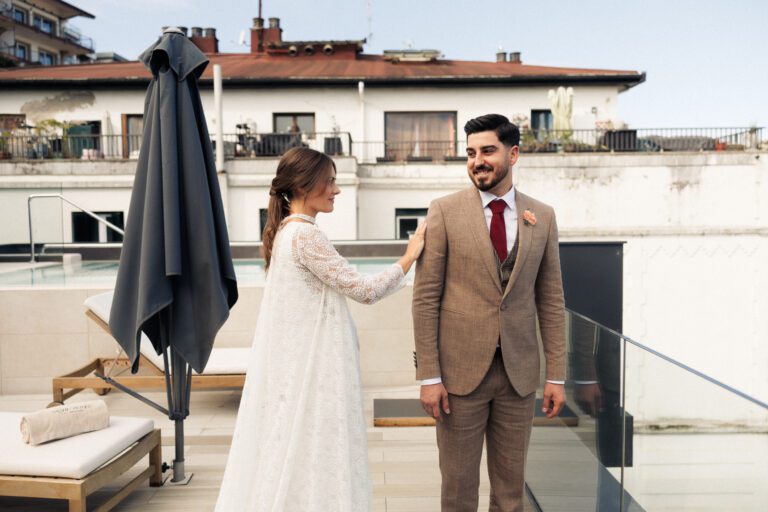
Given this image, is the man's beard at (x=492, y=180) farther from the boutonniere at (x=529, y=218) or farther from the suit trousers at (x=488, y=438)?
the suit trousers at (x=488, y=438)

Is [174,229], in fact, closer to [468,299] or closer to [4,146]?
[468,299]

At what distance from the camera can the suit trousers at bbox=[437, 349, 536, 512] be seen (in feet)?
8.66

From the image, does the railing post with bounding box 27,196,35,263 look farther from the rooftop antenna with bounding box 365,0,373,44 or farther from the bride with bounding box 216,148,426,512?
the rooftop antenna with bounding box 365,0,373,44

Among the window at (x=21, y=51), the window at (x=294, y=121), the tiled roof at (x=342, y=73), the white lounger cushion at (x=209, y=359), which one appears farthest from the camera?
the window at (x=21, y=51)

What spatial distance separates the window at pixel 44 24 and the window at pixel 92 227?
2714 cm

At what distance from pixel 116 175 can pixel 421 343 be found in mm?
18174

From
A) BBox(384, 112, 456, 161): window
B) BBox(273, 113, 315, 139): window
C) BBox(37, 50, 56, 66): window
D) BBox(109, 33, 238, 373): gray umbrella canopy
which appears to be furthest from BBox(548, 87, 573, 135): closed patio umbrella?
BBox(37, 50, 56, 66): window

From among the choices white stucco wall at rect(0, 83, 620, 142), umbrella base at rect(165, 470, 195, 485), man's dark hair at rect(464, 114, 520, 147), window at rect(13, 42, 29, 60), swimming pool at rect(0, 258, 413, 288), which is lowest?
umbrella base at rect(165, 470, 195, 485)

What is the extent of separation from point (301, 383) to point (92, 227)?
18886mm

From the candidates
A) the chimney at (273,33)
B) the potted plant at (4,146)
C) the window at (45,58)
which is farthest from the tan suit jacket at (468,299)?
the window at (45,58)

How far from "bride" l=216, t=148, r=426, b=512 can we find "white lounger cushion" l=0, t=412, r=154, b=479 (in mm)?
917

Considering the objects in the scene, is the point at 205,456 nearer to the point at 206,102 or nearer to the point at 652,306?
the point at 652,306

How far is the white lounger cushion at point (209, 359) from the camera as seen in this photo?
17.7ft

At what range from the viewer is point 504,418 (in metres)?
2.69
